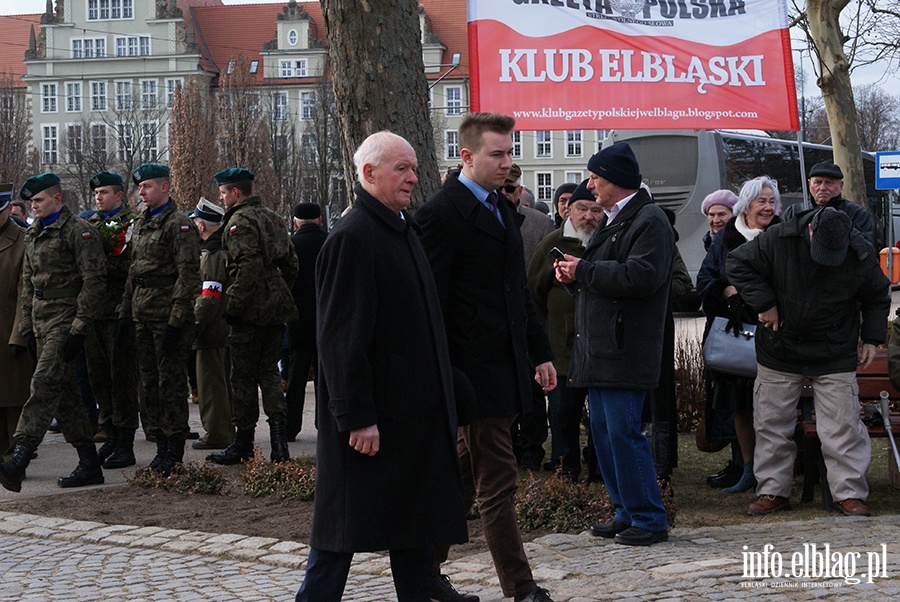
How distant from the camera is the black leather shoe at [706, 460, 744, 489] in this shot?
841cm

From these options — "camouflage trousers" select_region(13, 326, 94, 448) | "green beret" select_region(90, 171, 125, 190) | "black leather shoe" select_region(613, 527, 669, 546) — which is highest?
"green beret" select_region(90, 171, 125, 190)

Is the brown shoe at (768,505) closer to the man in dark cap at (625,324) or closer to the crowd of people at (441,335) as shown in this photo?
the crowd of people at (441,335)

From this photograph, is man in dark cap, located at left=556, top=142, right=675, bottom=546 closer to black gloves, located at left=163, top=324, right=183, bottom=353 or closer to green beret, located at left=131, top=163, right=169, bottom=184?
black gloves, located at left=163, top=324, right=183, bottom=353

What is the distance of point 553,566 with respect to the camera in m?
6.03

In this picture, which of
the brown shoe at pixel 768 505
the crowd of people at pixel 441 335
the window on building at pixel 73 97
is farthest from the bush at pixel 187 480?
the window on building at pixel 73 97

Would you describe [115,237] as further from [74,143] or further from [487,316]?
[74,143]

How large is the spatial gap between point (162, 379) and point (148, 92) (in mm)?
81312

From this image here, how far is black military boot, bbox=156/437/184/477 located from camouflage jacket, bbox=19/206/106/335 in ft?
3.51

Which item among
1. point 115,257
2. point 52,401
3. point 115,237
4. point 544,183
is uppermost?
point 544,183

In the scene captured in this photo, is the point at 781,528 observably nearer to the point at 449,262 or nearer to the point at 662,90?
the point at 449,262

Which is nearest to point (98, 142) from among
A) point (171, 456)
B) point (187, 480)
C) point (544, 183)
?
point (544, 183)

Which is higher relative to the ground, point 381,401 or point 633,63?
point 633,63

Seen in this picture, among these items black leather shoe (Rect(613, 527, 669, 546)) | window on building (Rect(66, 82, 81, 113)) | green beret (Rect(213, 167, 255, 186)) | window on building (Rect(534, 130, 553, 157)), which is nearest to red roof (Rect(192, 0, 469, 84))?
window on building (Rect(534, 130, 553, 157))

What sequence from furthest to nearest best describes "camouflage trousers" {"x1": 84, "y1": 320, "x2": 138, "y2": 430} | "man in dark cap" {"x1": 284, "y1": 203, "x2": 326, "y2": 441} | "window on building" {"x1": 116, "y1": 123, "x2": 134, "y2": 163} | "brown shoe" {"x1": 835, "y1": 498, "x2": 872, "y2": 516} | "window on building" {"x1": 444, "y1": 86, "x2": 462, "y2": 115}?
"window on building" {"x1": 444, "y1": 86, "x2": 462, "y2": 115}
"window on building" {"x1": 116, "y1": 123, "x2": 134, "y2": 163}
"man in dark cap" {"x1": 284, "y1": 203, "x2": 326, "y2": 441}
"camouflage trousers" {"x1": 84, "y1": 320, "x2": 138, "y2": 430}
"brown shoe" {"x1": 835, "y1": 498, "x2": 872, "y2": 516}
